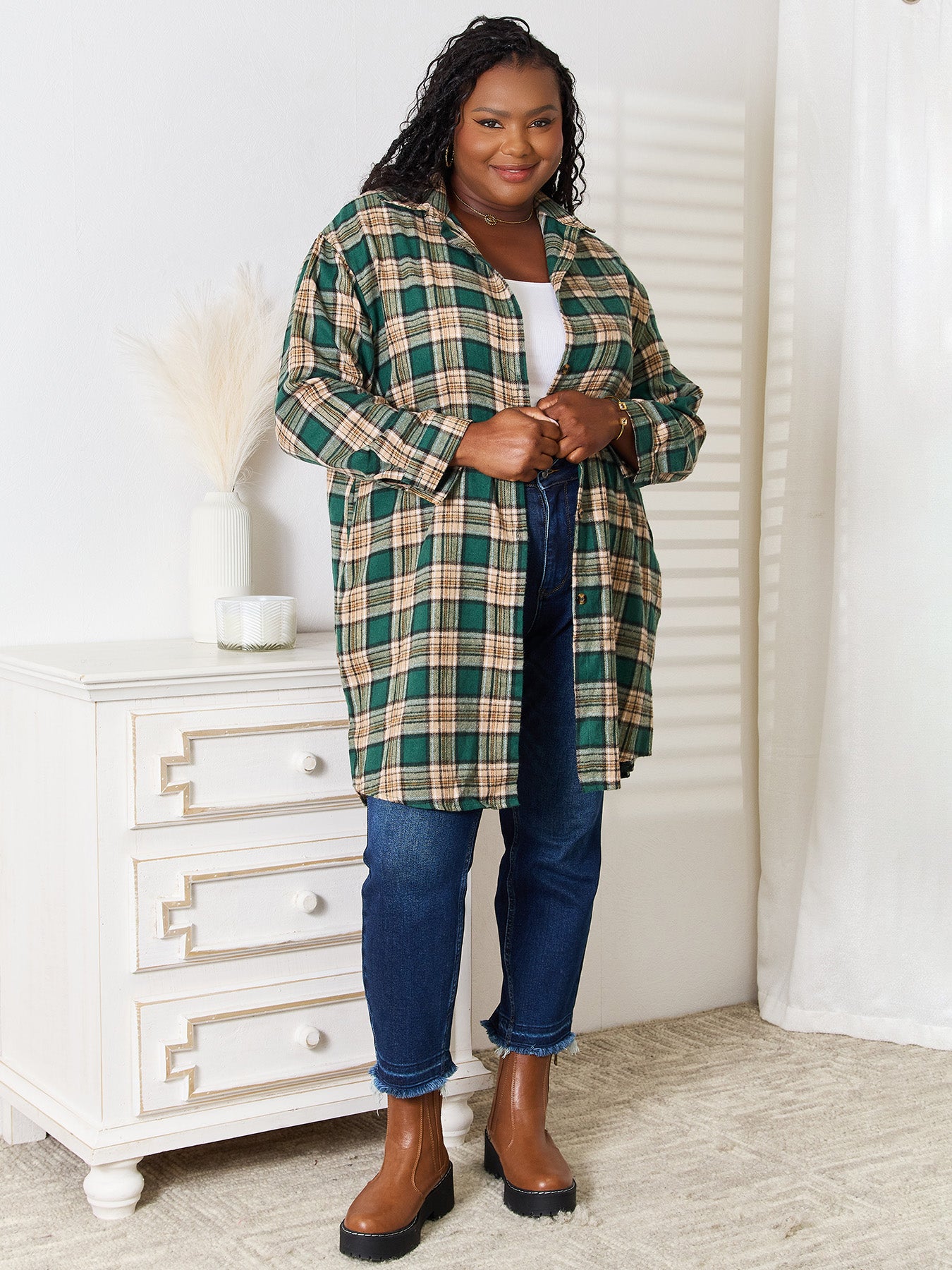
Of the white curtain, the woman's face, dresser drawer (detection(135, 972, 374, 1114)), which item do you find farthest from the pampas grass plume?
the white curtain

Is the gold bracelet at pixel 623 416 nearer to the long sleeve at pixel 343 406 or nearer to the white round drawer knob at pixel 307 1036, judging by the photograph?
the long sleeve at pixel 343 406

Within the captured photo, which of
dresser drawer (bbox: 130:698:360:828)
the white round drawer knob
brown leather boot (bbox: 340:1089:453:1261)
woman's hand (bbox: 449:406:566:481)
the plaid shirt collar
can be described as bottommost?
brown leather boot (bbox: 340:1089:453:1261)

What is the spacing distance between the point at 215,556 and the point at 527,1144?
863 mm

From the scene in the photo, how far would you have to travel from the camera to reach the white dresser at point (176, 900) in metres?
1.61

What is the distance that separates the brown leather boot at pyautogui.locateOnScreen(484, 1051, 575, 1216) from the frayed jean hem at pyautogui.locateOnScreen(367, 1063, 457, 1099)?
5.4 inches

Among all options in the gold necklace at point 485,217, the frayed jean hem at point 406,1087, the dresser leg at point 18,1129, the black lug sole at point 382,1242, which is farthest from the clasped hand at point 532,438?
the dresser leg at point 18,1129

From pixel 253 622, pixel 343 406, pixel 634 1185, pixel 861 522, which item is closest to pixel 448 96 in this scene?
pixel 343 406

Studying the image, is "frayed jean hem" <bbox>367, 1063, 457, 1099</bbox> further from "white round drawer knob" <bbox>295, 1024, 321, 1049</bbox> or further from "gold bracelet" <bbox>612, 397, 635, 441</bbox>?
"gold bracelet" <bbox>612, 397, 635, 441</bbox>

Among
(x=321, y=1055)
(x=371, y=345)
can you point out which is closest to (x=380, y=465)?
(x=371, y=345)

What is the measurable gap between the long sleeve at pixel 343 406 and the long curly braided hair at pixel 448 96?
0.13 m

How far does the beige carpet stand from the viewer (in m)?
1.53

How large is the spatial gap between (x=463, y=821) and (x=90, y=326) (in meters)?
0.89

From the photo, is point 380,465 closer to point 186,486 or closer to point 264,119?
point 186,486

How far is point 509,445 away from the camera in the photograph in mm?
1423
